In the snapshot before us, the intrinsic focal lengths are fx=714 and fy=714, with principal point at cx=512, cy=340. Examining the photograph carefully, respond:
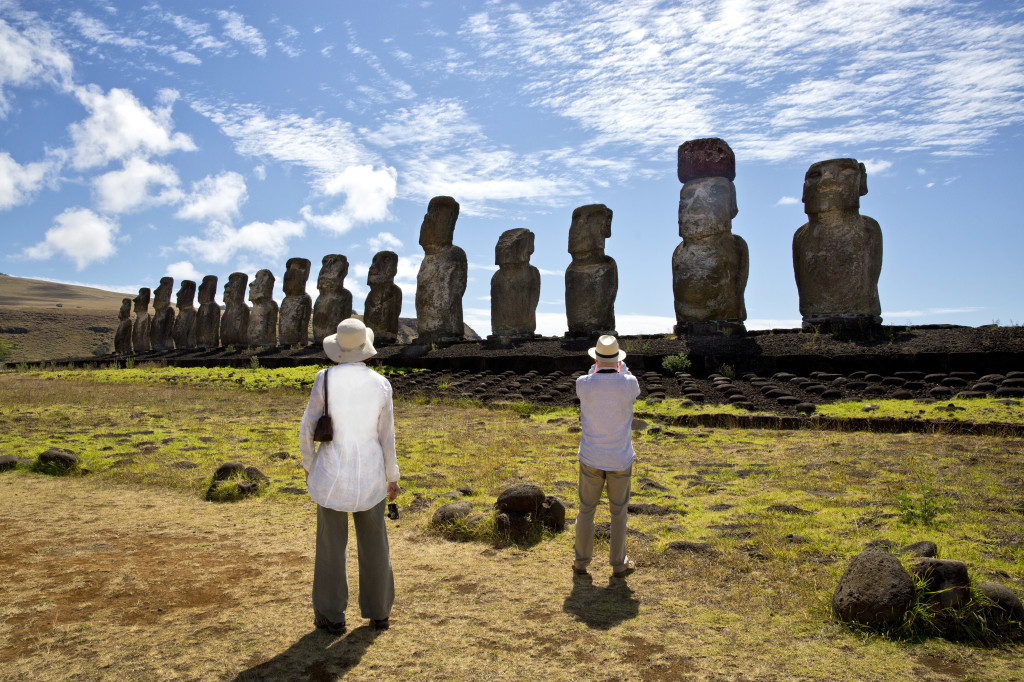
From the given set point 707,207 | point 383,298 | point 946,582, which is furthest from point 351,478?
point 383,298

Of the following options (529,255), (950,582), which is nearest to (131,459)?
(950,582)

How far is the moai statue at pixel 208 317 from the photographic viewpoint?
2942 centimetres

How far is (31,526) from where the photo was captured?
5137mm

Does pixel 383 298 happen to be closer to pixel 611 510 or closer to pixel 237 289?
pixel 237 289

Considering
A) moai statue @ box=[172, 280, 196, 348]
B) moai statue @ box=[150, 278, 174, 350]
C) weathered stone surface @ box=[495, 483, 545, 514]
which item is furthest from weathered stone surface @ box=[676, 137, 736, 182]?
moai statue @ box=[150, 278, 174, 350]

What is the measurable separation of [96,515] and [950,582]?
5.67m

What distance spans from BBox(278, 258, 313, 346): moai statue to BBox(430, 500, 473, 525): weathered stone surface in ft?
69.3

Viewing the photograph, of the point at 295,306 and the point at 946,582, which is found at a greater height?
the point at 295,306

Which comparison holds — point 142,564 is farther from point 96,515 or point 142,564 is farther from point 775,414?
point 775,414

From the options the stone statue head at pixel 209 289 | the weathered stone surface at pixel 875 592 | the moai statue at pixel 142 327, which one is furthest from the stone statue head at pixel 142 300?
the weathered stone surface at pixel 875 592

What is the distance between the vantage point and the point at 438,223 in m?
20.0

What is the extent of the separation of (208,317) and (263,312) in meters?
4.33

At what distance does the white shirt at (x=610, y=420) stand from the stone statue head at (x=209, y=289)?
28988mm

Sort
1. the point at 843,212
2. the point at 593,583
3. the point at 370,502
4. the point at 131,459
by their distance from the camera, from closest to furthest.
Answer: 1. the point at 370,502
2. the point at 593,583
3. the point at 131,459
4. the point at 843,212
